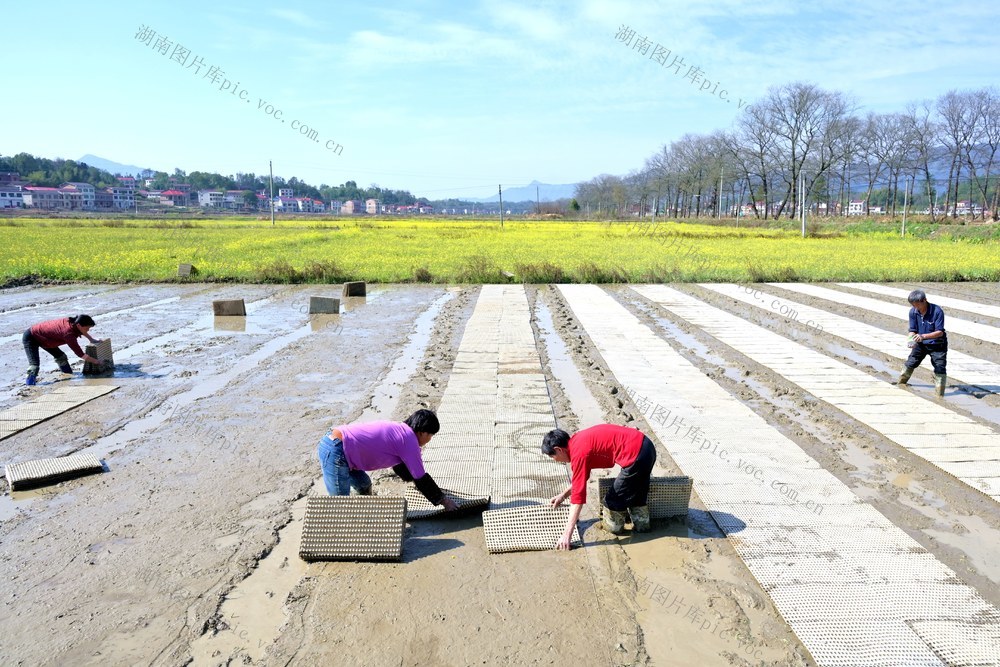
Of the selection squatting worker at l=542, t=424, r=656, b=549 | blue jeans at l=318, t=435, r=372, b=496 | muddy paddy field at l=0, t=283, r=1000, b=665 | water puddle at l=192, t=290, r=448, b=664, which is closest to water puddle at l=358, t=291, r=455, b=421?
muddy paddy field at l=0, t=283, r=1000, b=665

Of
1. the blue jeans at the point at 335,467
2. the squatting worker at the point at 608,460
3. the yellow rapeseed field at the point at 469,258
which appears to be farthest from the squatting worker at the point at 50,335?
the yellow rapeseed field at the point at 469,258

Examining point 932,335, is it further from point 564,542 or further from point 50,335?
point 50,335

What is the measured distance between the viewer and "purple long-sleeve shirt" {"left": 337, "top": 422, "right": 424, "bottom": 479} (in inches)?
182

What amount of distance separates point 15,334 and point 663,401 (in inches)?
444

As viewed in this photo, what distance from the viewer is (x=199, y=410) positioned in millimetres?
7820

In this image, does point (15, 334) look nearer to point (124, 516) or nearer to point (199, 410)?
point (199, 410)

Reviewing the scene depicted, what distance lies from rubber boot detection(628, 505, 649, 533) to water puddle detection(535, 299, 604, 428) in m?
2.48

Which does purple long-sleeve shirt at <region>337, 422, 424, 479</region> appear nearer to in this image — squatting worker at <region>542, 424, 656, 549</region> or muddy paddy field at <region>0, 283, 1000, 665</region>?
muddy paddy field at <region>0, 283, 1000, 665</region>

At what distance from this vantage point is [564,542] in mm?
4508

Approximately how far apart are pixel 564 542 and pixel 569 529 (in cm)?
10

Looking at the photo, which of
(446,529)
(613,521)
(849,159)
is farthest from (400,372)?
(849,159)

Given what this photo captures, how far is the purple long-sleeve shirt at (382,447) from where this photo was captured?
462cm

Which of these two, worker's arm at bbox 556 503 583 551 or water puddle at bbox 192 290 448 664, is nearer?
water puddle at bbox 192 290 448 664

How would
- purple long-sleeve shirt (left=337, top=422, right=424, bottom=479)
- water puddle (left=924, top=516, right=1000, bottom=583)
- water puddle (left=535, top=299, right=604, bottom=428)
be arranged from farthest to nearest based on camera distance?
water puddle (left=535, top=299, right=604, bottom=428) < purple long-sleeve shirt (left=337, top=422, right=424, bottom=479) < water puddle (left=924, top=516, right=1000, bottom=583)
